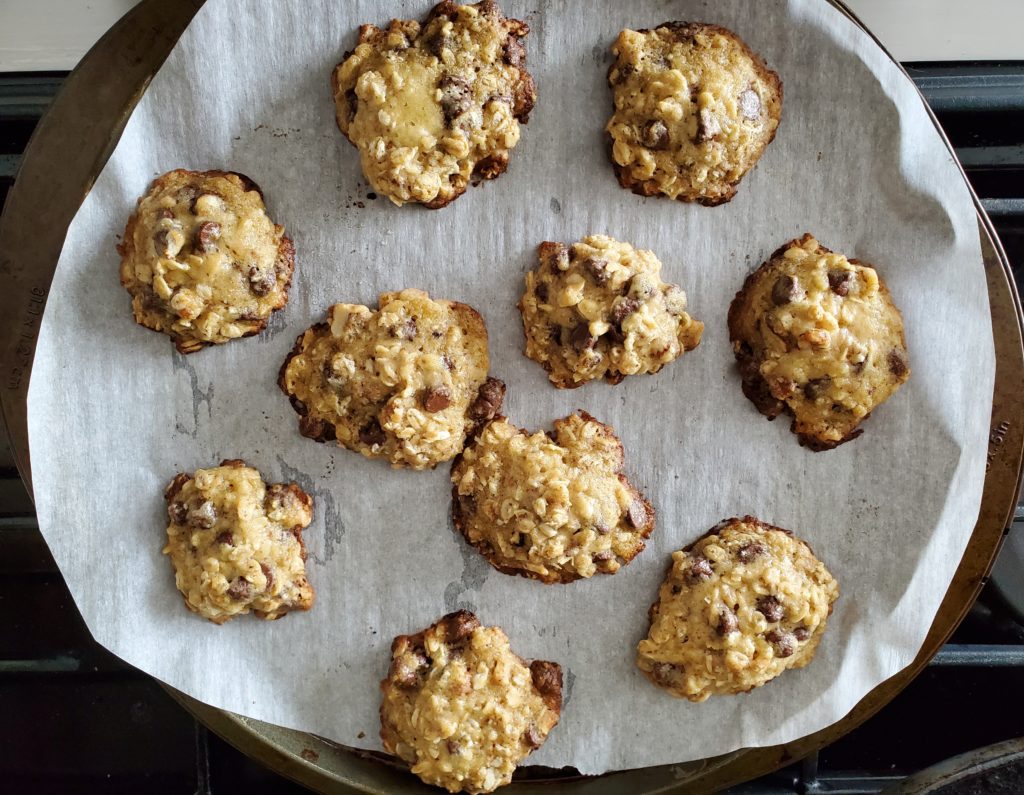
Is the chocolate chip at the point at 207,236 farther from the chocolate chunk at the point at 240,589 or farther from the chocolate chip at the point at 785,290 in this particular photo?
the chocolate chip at the point at 785,290

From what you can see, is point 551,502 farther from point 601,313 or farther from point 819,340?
point 819,340

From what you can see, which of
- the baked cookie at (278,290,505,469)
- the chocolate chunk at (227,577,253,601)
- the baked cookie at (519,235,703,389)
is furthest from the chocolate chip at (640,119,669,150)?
the chocolate chunk at (227,577,253,601)

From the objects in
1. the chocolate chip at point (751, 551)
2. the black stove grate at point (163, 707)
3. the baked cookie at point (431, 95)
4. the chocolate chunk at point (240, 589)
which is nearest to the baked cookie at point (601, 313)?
the baked cookie at point (431, 95)

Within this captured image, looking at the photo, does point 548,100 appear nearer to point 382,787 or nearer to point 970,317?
point 970,317

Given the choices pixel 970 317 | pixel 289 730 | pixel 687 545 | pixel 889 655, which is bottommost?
pixel 289 730

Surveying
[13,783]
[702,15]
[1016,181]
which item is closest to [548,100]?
[702,15]

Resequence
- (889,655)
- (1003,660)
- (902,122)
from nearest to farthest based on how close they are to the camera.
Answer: (902,122), (889,655), (1003,660)

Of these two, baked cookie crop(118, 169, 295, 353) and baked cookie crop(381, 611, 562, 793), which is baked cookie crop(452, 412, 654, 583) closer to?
baked cookie crop(381, 611, 562, 793)
